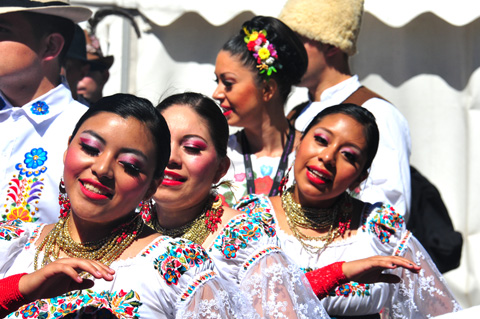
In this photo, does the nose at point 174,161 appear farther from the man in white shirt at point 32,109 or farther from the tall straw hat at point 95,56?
the tall straw hat at point 95,56

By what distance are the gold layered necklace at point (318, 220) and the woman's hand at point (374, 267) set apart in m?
0.38

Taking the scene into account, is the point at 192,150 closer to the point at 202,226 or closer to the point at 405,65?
the point at 202,226

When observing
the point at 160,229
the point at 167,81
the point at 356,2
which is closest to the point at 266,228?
the point at 160,229

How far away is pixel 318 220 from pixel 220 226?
448mm

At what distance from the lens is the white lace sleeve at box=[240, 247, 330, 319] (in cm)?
237

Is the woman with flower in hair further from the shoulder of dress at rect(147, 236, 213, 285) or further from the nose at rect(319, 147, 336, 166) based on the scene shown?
the shoulder of dress at rect(147, 236, 213, 285)

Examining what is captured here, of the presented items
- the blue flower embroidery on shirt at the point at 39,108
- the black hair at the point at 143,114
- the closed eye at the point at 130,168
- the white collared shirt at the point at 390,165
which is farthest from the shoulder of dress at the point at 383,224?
the blue flower embroidery on shirt at the point at 39,108

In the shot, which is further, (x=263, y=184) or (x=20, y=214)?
(x=263, y=184)

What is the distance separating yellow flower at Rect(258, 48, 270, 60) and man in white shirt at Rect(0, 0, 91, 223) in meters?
0.86

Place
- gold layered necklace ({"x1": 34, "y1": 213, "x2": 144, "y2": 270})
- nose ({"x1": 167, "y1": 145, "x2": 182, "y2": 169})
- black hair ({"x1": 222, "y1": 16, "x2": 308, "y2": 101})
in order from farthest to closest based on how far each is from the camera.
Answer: black hair ({"x1": 222, "y1": 16, "x2": 308, "y2": 101})
nose ({"x1": 167, "y1": 145, "x2": 182, "y2": 169})
gold layered necklace ({"x1": 34, "y1": 213, "x2": 144, "y2": 270})

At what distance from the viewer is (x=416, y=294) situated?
9.12 ft

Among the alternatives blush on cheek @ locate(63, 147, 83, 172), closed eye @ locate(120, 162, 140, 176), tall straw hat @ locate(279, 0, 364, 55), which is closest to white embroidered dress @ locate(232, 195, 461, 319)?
closed eye @ locate(120, 162, 140, 176)

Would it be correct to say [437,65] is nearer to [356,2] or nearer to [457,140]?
[457,140]

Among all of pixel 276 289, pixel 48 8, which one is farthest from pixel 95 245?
pixel 48 8
